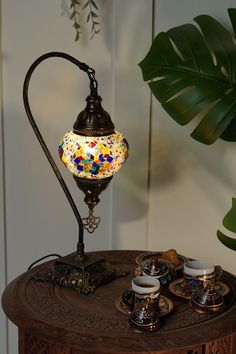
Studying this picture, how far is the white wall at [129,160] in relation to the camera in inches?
81.6

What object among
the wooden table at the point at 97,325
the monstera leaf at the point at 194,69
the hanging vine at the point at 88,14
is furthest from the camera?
the hanging vine at the point at 88,14

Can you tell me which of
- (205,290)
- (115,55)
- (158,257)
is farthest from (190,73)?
(205,290)

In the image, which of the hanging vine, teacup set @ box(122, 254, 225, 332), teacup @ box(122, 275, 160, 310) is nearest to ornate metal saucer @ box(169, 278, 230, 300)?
teacup set @ box(122, 254, 225, 332)

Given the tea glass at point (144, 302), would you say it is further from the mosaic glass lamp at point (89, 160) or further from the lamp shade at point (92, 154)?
the lamp shade at point (92, 154)

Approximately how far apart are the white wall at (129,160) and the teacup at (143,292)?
595mm

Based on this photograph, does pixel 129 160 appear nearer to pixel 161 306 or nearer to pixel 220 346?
pixel 161 306

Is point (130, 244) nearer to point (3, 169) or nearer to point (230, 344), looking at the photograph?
point (3, 169)

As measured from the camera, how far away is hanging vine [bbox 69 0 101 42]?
2.06m

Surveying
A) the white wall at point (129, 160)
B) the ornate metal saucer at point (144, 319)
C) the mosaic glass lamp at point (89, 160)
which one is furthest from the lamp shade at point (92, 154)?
the white wall at point (129, 160)

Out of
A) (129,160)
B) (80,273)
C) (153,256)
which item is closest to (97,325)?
(80,273)

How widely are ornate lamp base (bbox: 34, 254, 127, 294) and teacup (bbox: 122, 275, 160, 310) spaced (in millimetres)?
130

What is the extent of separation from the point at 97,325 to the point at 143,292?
14cm

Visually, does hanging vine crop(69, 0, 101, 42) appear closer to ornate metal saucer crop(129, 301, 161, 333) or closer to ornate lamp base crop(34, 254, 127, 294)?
ornate lamp base crop(34, 254, 127, 294)

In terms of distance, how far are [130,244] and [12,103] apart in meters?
0.66
